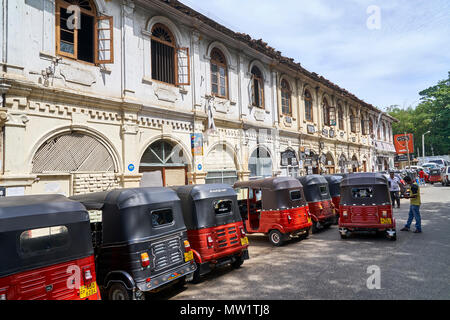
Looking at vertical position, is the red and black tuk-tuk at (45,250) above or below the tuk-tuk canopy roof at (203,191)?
below

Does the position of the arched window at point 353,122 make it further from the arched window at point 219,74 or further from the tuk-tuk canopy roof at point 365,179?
the tuk-tuk canopy roof at point 365,179

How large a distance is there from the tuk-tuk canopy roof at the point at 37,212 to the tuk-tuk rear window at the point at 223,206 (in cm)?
309

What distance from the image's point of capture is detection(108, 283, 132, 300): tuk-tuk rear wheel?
514cm

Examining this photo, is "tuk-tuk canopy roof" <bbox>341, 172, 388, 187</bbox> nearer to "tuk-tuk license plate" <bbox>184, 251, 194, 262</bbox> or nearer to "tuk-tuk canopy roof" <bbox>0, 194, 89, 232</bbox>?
"tuk-tuk license plate" <bbox>184, 251, 194, 262</bbox>

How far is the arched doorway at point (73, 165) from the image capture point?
8.82 meters

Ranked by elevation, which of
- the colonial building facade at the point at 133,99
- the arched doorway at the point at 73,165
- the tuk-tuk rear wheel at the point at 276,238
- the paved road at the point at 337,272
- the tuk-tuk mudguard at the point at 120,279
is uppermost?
the colonial building facade at the point at 133,99

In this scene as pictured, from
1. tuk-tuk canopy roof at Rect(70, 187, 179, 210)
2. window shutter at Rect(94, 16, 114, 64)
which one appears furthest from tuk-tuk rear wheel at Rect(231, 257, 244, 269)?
window shutter at Rect(94, 16, 114, 64)

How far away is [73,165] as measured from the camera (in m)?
9.49

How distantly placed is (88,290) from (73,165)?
5736 mm

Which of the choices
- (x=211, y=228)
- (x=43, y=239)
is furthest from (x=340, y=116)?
(x=43, y=239)

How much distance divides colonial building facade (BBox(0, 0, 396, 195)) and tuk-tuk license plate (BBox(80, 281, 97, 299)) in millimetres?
4799

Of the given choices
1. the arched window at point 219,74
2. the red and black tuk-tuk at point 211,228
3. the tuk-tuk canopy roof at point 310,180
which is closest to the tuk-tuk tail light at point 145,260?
the red and black tuk-tuk at point 211,228

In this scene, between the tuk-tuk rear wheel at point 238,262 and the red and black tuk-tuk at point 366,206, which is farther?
the red and black tuk-tuk at point 366,206

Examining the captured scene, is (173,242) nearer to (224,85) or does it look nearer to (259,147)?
(224,85)
